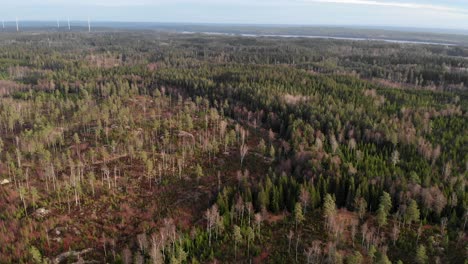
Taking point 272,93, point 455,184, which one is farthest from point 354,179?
point 272,93

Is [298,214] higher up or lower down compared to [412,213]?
lower down

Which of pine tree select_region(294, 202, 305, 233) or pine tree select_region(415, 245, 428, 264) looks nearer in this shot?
pine tree select_region(415, 245, 428, 264)

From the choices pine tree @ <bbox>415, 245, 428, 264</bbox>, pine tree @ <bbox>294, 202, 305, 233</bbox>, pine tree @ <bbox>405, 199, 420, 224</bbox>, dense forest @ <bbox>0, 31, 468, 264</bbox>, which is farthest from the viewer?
pine tree @ <bbox>294, 202, 305, 233</bbox>

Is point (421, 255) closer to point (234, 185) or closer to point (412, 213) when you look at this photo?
point (412, 213)

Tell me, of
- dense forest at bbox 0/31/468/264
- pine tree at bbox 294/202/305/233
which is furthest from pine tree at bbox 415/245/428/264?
pine tree at bbox 294/202/305/233

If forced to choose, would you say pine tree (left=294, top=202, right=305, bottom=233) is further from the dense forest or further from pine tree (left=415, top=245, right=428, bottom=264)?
pine tree (left=415, top=245, right=428, bottom=264)

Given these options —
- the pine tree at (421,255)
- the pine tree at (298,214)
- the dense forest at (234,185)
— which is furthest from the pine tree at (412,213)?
the pine tree at (298,214)

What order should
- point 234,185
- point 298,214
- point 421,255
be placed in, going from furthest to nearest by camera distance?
point 234,185 < point 298,214 < point 421,255

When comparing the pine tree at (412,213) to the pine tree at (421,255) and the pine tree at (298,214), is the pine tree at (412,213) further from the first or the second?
the pine tree at (298,214)

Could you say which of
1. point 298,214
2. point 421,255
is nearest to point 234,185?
point 298,214

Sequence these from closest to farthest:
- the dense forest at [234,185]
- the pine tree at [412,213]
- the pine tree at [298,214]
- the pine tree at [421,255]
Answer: the pine tree at [421,255]
the dense forest at [234,185]
the pine tree at [412,213]
the pine tree at [298,214]

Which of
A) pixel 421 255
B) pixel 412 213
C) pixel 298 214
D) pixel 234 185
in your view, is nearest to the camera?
pixel 421 255
